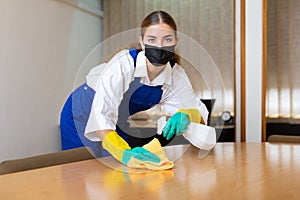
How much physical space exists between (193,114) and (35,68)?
1.92 metres

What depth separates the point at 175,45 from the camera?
1253 millimetres

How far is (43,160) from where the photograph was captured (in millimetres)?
1208

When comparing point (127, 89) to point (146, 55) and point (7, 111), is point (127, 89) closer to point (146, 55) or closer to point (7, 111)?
point (146, 55)

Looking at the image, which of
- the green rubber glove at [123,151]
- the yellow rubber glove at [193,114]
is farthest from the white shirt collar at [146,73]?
the green rubber glove at [123,151]

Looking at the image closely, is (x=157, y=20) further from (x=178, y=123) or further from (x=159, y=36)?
(x=178, y=123)

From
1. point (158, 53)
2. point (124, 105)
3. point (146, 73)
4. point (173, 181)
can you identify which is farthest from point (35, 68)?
point (173, 181)

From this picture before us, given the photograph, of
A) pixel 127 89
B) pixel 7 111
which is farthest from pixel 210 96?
pixel 127 89

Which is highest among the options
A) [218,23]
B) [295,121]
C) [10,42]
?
[218,23]

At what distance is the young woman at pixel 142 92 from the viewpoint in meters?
1.15

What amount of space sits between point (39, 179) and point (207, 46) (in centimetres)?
280

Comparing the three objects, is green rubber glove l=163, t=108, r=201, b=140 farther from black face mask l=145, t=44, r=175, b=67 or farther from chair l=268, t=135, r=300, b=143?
chair l=268, t=135, r=300, b=143

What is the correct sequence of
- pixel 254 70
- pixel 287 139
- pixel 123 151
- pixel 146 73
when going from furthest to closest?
pixel 254 70, pixel 287 139, pixel 146 73, pixel 123 151

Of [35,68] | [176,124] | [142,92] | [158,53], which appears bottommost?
[176,124]

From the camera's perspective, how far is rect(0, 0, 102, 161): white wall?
8.67ft
